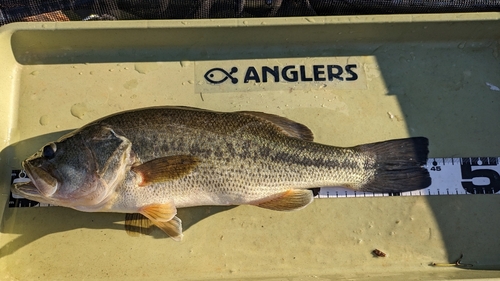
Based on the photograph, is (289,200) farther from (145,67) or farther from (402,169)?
(145,67)

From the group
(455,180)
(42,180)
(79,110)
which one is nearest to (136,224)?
(42,180)

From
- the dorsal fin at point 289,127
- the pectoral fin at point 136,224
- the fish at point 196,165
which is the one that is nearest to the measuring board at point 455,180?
the fish at point 196,165

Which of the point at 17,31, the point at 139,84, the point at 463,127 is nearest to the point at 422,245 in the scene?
the point at 463,127

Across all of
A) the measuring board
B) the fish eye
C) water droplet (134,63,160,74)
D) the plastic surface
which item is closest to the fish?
the fish eye

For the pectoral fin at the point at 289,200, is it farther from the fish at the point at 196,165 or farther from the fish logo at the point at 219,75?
the fish logo at the point at 219,75

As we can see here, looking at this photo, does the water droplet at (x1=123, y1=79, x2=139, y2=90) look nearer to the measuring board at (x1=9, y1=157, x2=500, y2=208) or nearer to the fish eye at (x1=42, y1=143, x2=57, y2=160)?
the fish eye at (x1=42, y1=143, x2=57, y2=160)
